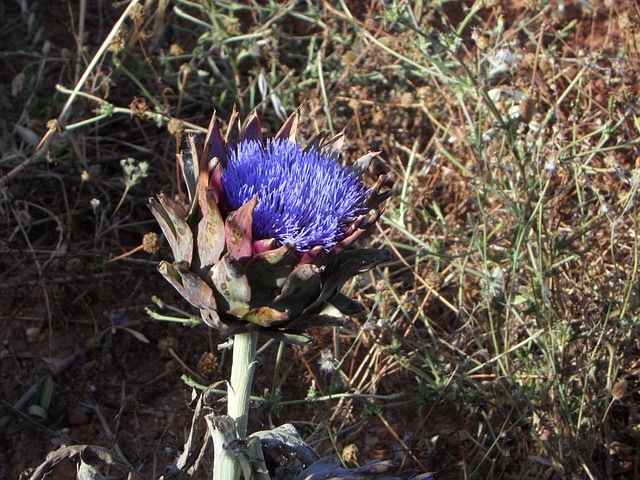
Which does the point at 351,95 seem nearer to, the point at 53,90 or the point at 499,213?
the point at 499,213

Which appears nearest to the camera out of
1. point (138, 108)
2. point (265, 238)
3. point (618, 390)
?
point (265, 238)

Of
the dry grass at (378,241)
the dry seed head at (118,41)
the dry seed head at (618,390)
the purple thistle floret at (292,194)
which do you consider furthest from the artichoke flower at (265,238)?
the dry seed head at (118,41)

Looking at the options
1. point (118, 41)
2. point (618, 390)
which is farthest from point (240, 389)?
point (118, 41)

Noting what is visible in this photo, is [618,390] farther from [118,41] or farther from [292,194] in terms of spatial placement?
[118,41]

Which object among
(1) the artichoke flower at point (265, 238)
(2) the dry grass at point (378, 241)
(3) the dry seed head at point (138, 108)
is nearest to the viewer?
(1) the artichoke flower at point (265, 238)

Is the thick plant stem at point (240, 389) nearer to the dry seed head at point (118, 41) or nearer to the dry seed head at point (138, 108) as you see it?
the dry seed head at point (138, 108)

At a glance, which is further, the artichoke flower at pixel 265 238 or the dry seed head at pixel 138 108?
the dry seed head at pixel 138 108

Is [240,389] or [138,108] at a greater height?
[138,108]

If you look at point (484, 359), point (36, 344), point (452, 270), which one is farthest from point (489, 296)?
point (36, 344)
